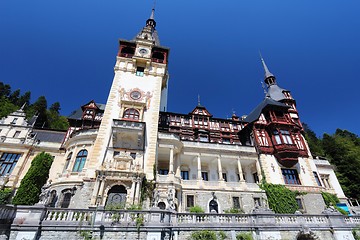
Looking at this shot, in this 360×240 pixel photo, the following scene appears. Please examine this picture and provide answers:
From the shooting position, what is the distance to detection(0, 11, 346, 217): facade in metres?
18.9

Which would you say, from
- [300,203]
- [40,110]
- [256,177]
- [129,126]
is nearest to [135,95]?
[129,126]

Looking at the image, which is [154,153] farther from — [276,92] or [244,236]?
[276,92]

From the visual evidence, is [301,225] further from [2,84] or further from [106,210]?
[2,84]

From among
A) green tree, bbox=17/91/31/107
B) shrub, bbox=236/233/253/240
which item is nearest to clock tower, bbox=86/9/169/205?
shrub, bbox=236/233/253/240

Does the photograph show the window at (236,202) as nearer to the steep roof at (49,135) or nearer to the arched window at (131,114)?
the arched window at (131,114)

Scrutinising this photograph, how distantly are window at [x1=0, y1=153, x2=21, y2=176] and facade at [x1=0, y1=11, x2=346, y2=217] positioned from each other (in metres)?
0.12

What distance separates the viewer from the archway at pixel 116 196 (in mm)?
17812

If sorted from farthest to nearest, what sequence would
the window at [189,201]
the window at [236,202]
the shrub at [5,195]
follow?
the window at [236,202]
the window at [189,201]
the shrub at [5,195]

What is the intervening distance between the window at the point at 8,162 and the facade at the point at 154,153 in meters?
0.12

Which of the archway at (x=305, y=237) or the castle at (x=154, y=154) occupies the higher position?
the castle at (x=154, y=154)

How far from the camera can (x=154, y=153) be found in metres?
21.5

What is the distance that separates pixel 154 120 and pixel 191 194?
34.2 feet

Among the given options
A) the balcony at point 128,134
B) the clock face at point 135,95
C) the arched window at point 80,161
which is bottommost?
the arched window at point 80,161

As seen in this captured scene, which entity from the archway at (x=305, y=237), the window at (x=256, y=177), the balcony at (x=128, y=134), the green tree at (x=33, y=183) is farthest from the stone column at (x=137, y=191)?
the window at (x=256, y=177)
